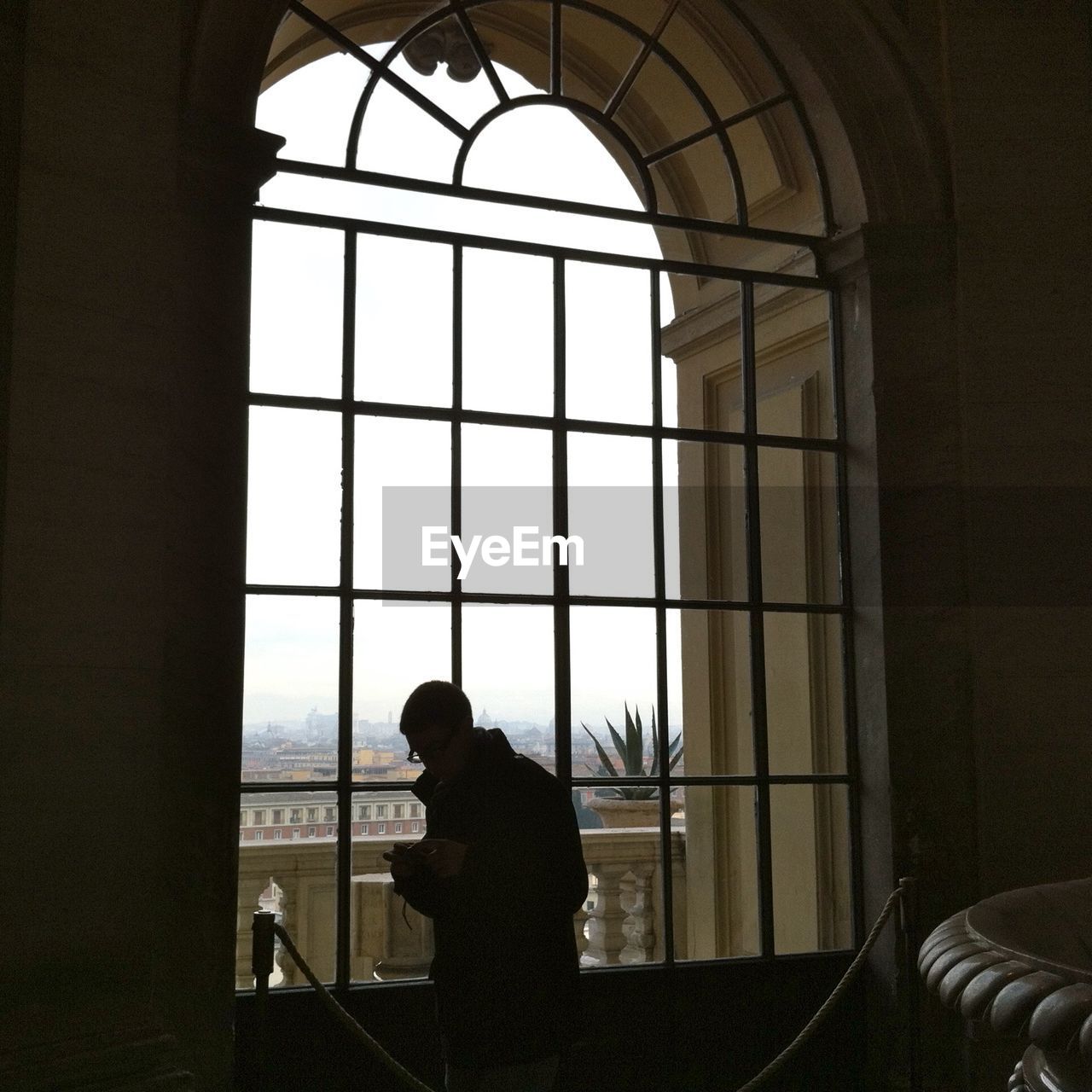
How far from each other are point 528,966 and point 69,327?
6.73 feet

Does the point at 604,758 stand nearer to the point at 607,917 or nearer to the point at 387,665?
the point at 387,665

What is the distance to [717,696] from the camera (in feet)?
20.3

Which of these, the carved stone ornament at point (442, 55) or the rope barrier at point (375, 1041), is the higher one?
the carved stone ornament at point (442, 55)

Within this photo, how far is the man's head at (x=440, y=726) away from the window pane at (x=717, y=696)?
3.35 meters

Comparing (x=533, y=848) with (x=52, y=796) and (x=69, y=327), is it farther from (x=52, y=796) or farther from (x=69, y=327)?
(x=69, y=327)

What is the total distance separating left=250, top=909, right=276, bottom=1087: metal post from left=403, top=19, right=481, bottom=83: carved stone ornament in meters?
3.11

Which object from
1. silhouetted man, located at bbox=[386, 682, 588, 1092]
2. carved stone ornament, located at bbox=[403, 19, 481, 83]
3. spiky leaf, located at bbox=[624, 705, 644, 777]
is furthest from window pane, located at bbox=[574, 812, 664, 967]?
carved stone ornament, located at bbox=[403, 19, 481, 83]

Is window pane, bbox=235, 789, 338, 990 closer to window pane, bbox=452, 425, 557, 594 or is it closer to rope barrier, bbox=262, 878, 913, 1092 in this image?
rope barrier, bbox=262, 878, 913, 1092

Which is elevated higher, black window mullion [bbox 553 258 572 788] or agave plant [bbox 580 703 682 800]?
black window mullion [bbox 553 258 572 788]

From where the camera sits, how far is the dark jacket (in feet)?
8.58

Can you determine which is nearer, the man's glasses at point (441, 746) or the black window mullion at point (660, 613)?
the man's glasses at point (441, 746)

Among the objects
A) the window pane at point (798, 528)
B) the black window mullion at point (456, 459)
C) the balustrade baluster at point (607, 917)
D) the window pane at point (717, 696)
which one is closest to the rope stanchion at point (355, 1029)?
the black window mullion at point (456, 459)

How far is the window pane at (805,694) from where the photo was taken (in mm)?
5496

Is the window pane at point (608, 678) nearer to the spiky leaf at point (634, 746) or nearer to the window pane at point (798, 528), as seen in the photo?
the spiky leaf at point (634, 746)
